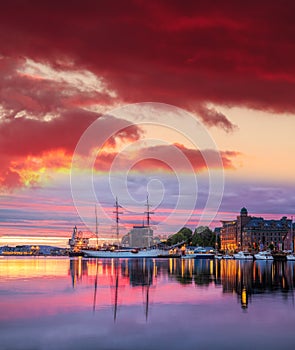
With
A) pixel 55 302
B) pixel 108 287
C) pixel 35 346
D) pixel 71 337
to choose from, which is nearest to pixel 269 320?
pixel 71 337

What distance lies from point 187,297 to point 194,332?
16.8 meters

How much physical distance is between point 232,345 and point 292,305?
614 inches

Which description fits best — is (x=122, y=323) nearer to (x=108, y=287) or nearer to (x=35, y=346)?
(x=35, y=346)

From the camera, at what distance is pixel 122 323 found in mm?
31906

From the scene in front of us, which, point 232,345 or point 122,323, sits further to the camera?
point 122,323

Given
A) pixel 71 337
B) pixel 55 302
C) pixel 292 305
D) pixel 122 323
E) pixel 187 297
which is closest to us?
pixel 71 337

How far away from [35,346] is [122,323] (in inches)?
292

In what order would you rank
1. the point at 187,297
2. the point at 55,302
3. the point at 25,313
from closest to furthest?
1. the point at 25,313
2. the point at 55,302
3. the point at 187,297

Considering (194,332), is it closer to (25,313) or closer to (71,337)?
(71,337)

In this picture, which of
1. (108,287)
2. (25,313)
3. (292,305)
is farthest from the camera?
(108,287)

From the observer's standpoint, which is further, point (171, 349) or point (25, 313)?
point (25, 313)

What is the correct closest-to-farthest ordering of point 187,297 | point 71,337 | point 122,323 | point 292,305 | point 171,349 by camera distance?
point 171,349 → point 71,337 → point 122,323 → point 292,305 → point 187,297

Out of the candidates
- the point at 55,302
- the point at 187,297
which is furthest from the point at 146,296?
the point at 55,302

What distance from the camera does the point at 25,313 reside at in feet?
119
